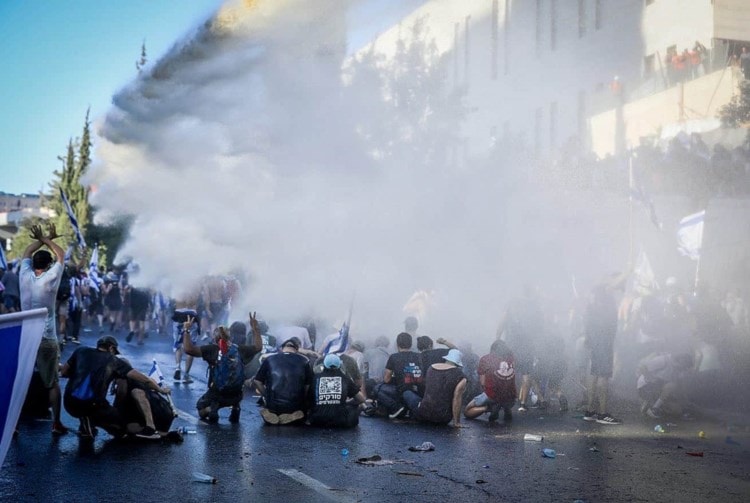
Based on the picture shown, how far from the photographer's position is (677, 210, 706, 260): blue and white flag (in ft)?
50.0

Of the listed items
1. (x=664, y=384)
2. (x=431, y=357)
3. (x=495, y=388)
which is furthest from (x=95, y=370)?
(x=664, y=384)

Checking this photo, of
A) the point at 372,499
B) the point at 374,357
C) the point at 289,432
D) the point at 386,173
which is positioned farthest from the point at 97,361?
the point at 386,173

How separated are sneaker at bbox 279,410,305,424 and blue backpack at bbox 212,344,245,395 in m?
0.67

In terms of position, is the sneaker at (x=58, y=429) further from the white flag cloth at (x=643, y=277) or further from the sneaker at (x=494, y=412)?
the white flag cloth at (x=643, y=277)

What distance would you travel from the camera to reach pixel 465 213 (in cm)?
1919

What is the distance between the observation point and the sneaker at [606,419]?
1128 centimetres

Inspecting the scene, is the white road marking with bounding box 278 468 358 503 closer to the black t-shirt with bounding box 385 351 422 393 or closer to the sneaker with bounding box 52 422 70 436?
the sneaker with bounding box 52 422 70 436

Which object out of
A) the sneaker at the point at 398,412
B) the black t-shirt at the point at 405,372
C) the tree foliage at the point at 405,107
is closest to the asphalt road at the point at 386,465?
the sneaker at the point at 398,412

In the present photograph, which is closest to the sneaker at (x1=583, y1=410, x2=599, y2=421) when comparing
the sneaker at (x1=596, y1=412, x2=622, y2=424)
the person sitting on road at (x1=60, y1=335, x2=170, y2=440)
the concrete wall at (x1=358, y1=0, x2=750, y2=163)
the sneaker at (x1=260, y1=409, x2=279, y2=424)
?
the sneaker at (x1=596, y1=412, x2=622, y2=424)

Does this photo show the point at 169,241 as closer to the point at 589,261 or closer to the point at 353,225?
the point at 353,225

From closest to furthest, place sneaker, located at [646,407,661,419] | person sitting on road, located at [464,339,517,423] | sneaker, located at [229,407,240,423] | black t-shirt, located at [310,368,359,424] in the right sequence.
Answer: black t-shirt, located at [310,368,359,424], sneaker, located at [229,407,240,423], person sitting on road, located at [464,339,517,423], sneaker, located at [646,407,661,419]

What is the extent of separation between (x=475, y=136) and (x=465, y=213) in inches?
742

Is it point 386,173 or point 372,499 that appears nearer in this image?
point 372,499

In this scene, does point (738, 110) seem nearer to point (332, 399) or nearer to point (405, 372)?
point (405, 372)
